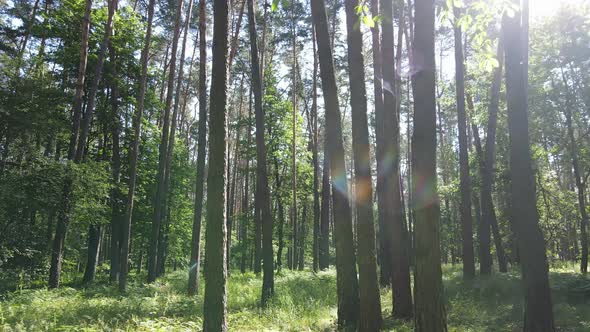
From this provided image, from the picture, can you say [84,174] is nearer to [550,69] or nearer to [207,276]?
[207,276]

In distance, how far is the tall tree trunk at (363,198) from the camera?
6605 mm

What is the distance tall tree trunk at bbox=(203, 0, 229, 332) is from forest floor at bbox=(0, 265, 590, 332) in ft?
9.10

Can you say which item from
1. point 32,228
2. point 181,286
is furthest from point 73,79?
point 181,286

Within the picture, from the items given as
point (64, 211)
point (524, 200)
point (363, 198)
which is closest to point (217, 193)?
point (363, 198)

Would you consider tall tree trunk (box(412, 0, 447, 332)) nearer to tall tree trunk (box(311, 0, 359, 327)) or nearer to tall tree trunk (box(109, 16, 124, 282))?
tall tree trunk (box(311, 0, 359, 327))

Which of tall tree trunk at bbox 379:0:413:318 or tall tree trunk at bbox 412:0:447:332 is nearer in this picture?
tall tree trunk at bbox 412:0:447:332

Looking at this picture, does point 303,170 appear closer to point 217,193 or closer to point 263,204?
point 263,204

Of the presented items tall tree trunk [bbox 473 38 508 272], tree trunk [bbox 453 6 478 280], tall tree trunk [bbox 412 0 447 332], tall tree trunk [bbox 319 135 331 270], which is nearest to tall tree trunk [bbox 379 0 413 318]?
tall tree trunk [bbox 412 0 447 332]

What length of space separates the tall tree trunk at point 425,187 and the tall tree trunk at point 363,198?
6.07ft

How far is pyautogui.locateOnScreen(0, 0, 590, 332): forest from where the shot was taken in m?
5.48

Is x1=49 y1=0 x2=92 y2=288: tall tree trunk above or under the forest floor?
above

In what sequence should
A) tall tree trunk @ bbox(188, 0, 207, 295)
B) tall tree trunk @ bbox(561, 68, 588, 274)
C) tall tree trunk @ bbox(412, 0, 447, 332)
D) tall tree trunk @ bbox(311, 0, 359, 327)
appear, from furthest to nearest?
tall tree trunk @ bbox(561, 68, 588, 274) < tall tree trunk @ bbox(188, 0, 207, 295) < tall tree trunk @ bbox(311, 0, 359, 327) < tall tree trunk @ bbox(412, 0, 447, 332)

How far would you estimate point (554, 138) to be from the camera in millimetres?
17047

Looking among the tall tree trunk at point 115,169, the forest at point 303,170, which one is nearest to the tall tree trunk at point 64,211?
the forest at point 303,170
